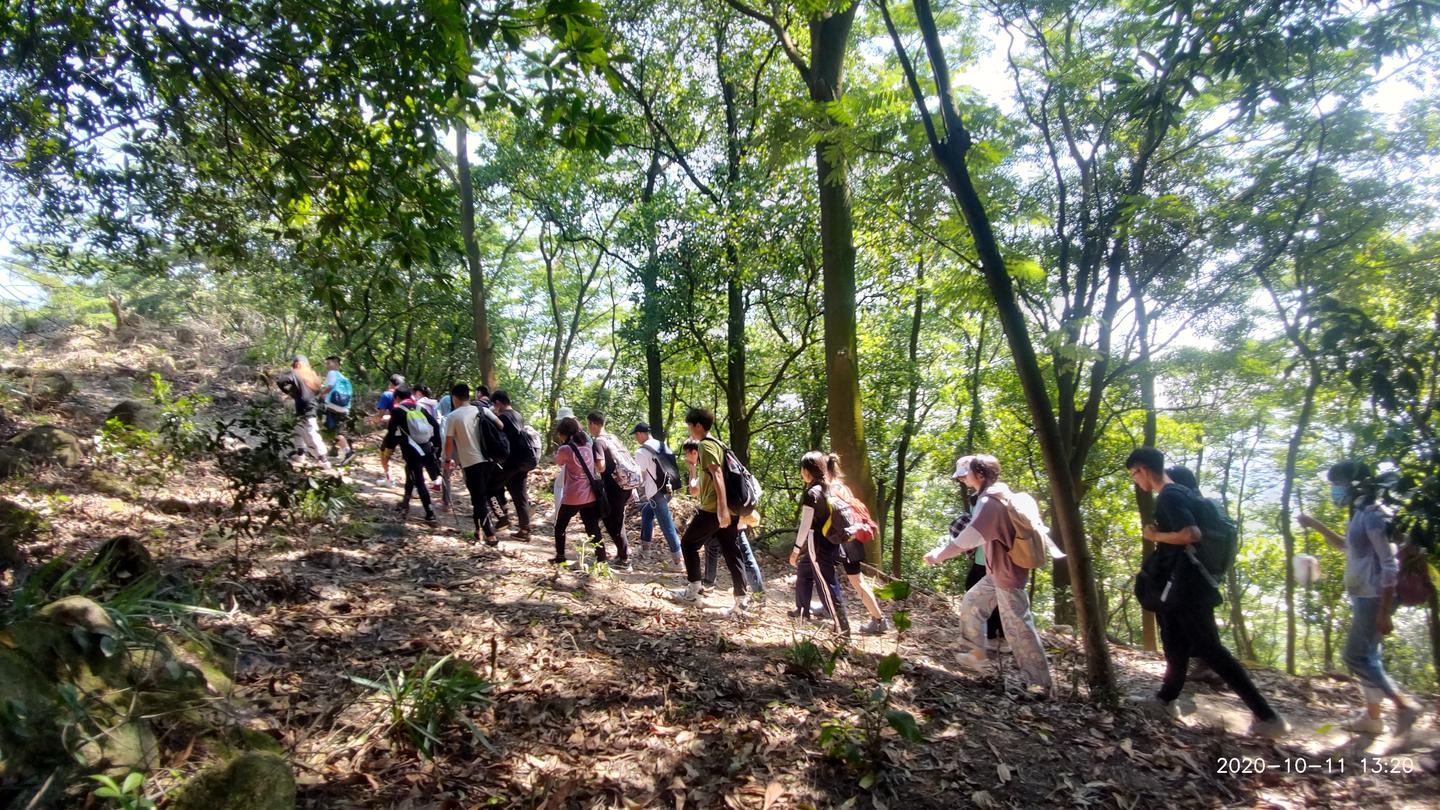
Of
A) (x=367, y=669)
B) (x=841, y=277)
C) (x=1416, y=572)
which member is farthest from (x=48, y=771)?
(x=841, y=277)

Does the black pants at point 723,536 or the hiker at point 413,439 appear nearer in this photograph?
the black pants at point 723,536

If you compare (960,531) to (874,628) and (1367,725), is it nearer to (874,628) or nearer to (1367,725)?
(874,628)

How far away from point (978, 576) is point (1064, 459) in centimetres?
195

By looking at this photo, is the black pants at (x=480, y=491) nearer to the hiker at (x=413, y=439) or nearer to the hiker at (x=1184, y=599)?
→ the hiker at (x=413, y=439)

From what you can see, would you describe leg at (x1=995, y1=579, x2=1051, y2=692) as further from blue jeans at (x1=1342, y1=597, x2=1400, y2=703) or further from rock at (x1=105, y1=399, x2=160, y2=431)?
rock at (x1=105, y1=399, x2=160, y2=431)

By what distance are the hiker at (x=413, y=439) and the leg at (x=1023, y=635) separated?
6958mm

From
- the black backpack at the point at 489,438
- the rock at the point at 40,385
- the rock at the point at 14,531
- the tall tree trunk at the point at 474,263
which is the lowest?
the rock at the point at 14,531

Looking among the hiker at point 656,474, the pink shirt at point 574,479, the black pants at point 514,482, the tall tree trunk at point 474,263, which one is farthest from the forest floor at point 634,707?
the tall tree trunk at point 474,263

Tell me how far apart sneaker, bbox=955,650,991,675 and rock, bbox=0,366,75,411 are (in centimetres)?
1300

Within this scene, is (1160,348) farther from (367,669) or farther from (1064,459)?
(367,669)

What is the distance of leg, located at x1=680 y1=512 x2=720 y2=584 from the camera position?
6.66 meters

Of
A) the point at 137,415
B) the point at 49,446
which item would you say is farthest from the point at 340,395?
the point at 49,446

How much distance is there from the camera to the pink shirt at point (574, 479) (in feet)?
23.7

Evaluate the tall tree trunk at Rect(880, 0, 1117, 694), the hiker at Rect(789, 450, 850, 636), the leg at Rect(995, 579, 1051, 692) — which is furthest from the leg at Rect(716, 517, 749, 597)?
the tall tree trunk at Rect(880, 0, 1117, 694)
